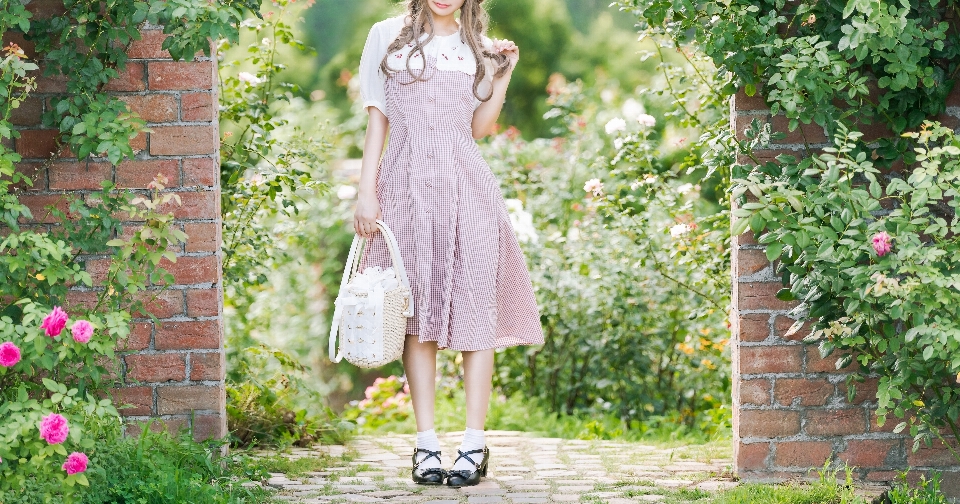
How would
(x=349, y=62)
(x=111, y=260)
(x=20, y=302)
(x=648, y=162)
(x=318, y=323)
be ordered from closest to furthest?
(x=20, y=302) → (x=111, y=260) → (x=648, y=162) → (x=318, y=323) → (x=349, y=62)

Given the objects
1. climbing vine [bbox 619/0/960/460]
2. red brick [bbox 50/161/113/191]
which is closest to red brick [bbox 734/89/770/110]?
climbing vine [bbox 619/0/960/460]

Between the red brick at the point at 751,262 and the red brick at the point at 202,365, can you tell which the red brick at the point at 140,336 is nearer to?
the red brick at the point at 202,365

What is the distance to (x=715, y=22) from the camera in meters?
2.83

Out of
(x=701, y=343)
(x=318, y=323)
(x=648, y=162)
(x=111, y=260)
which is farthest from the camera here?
(x=318, y=323)

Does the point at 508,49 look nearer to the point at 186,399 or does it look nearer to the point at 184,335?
the point at 184,335

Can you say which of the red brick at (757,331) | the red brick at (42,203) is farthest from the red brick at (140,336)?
the red brick at (757,331)

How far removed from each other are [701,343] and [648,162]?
91cm

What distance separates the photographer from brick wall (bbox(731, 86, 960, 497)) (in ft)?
9.86

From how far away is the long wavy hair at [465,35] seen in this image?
121 inches

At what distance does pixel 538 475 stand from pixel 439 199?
888mm

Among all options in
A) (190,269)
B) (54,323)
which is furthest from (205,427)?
(54,323)

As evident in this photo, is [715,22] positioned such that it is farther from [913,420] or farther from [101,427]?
[101,427]

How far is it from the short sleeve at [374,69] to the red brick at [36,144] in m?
0.88

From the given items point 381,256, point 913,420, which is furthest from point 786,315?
point 381,256
